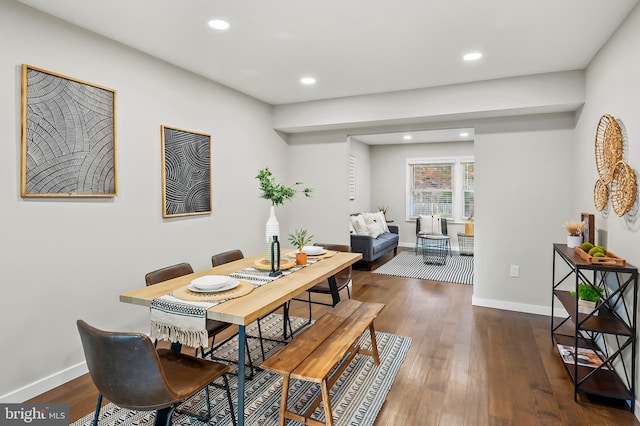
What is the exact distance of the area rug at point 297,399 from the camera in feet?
6.80

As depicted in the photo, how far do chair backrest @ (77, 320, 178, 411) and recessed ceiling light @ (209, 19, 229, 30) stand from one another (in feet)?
6.57

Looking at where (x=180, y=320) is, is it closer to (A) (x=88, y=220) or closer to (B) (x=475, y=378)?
(A) (x=88, y=220)

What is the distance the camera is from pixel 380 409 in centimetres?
218

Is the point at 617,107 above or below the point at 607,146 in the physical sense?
above

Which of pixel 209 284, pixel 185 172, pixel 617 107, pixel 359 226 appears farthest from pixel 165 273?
pixel 359 226

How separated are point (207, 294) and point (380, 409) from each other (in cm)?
127

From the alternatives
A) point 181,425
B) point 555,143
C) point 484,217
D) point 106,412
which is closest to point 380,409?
point 181,425

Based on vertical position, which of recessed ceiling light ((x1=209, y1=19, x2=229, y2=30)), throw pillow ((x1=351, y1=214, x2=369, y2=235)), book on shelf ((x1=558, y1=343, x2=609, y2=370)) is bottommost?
book on shelf ((x1=558, y1=343, x2=609, y2=370))

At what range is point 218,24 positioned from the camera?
244cm

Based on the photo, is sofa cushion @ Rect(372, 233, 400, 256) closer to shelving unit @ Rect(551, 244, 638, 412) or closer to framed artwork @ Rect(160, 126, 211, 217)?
framed artwork @ Rect(160, 126, 211, 217)

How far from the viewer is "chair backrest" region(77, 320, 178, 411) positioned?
1421 millimetres

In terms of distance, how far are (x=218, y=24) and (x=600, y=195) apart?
3137mm

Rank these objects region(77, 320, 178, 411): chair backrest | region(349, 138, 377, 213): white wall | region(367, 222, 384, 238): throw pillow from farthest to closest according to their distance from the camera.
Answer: region(349, 138, 377, 213): white wall → region(367, 222, 384, 238): throw pillow → region(77, 320, 178, 411): chair backrest

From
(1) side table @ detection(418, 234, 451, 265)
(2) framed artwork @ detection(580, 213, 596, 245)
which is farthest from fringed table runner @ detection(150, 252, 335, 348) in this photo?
(1) side table @ detection(418, 234, 451, 265)
